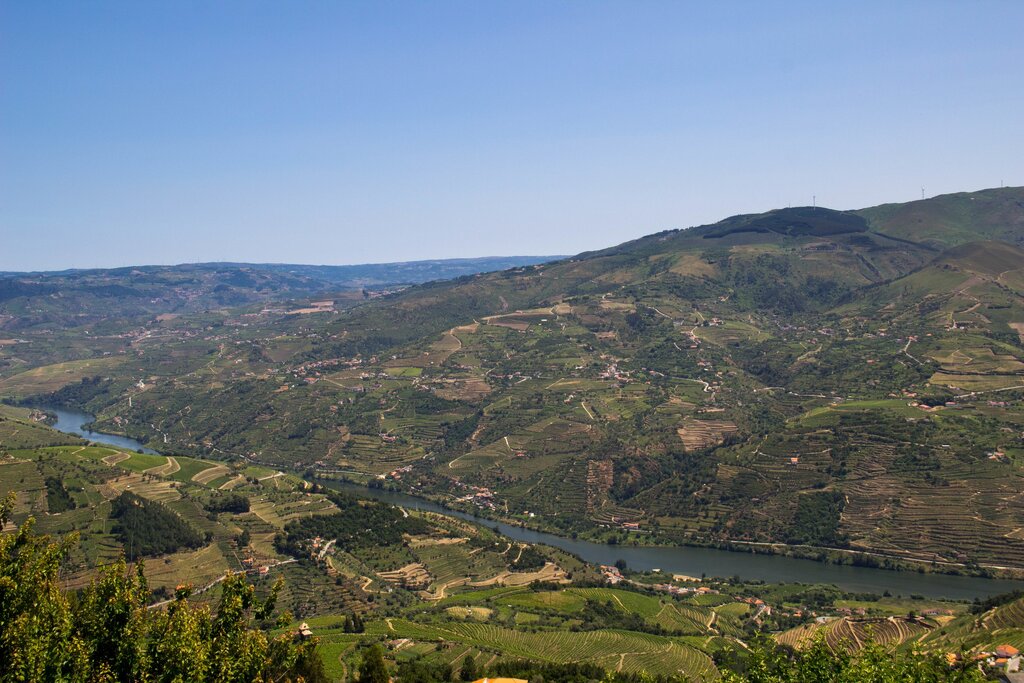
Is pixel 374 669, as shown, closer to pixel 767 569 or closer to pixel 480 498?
pixel 767 569

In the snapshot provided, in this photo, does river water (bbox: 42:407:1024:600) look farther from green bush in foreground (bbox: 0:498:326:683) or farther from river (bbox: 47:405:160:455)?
river (bbox: 47:405:160:455)

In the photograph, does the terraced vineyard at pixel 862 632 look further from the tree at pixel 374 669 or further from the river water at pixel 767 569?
the tree at pixel 374 669

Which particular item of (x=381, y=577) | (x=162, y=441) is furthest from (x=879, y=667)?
(x=162, y=441)

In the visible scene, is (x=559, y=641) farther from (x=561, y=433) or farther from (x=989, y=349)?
(x=989, y=349)

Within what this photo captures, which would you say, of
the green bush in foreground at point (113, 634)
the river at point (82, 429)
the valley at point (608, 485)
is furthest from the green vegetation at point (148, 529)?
the river at point (82, 429)

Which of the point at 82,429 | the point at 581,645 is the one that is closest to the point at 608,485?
the point at 581,645

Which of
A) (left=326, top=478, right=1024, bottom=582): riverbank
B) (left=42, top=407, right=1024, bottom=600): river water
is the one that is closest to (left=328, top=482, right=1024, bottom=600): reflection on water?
(left=42, top=407, right=1024, bottom=600): river water
